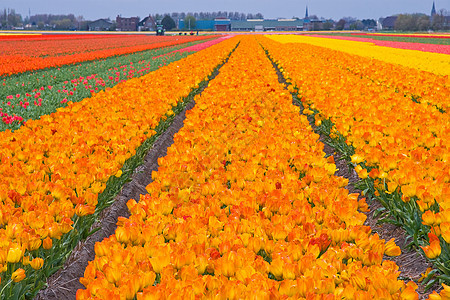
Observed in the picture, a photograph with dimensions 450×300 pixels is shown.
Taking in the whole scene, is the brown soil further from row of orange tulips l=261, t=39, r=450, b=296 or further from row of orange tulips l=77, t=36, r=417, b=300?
row of orange tulips l=261, t=39, r=450, b=296

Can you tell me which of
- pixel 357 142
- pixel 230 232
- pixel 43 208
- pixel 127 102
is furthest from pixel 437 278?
pixel 127 102

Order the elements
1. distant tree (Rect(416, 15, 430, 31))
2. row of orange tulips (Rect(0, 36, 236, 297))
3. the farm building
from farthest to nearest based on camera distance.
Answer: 1. the farm building
2. distant tree (Rect(416, 15, 430, 31))
3. row of orange tulips (Rect(0, 36, 236, 297))

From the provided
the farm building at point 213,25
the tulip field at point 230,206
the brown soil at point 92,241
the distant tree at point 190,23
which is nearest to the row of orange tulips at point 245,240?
the tulip field at point 230,206

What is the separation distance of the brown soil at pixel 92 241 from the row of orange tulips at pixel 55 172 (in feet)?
0.86

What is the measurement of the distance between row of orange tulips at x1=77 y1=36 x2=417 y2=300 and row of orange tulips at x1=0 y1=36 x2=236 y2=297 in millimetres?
532

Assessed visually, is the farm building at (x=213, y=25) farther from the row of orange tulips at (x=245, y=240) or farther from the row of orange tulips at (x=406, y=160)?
the row of orange tulips at (x=245, y=240)

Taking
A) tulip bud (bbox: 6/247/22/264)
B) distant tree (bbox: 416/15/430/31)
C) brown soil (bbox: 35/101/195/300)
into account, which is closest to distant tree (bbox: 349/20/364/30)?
distant tree (bbox: 416/15/430/31)

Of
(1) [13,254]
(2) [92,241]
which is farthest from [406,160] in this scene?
(1) [13,254]

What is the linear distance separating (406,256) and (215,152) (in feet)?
7.57

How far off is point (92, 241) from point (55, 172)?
89cm

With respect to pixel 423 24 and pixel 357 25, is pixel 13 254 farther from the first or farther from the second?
pixel 357 25

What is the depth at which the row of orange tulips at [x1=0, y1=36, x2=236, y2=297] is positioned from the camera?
2.86m

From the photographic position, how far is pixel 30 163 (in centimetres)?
438

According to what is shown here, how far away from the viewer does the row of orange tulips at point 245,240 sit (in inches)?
84.4
